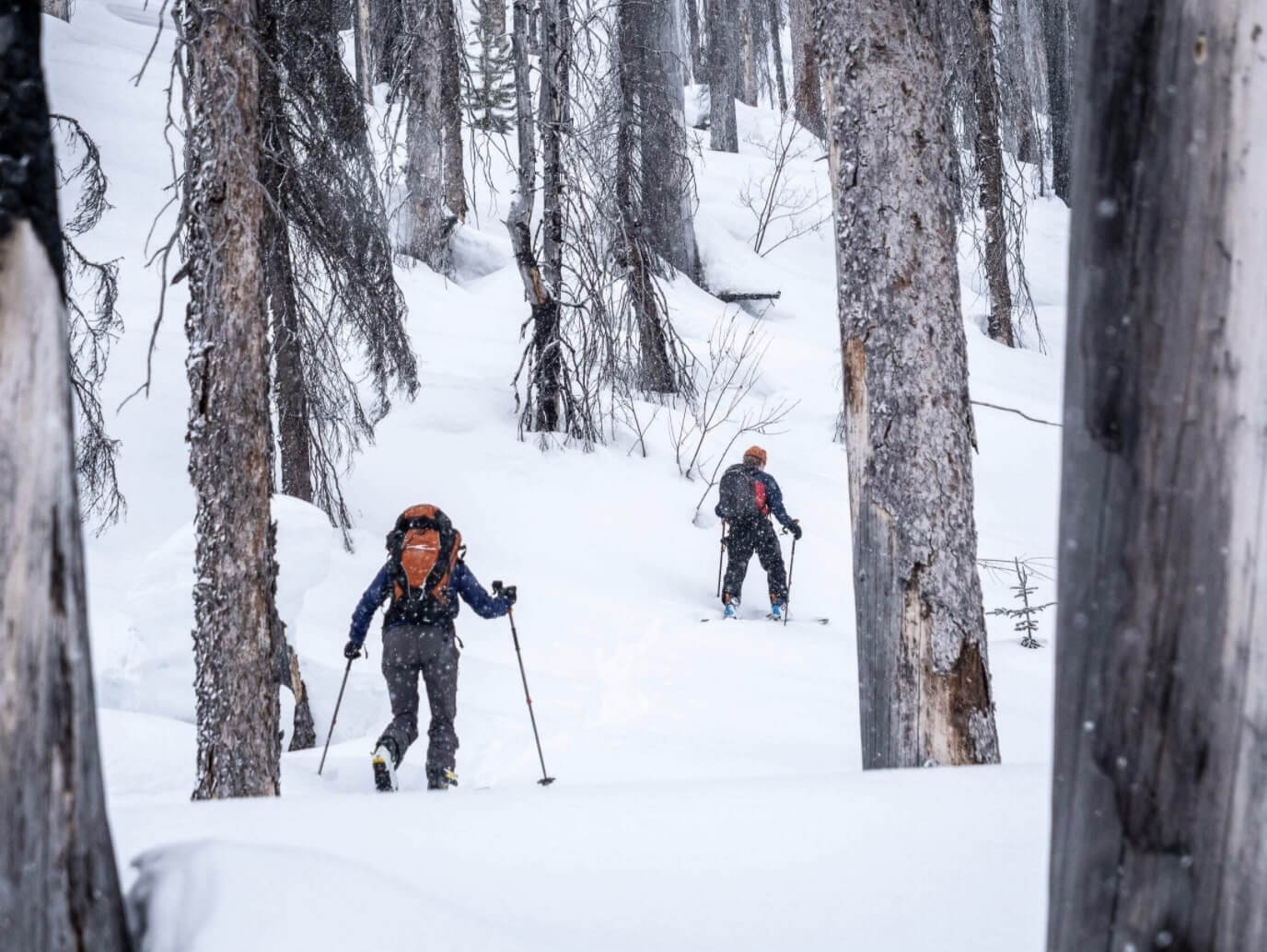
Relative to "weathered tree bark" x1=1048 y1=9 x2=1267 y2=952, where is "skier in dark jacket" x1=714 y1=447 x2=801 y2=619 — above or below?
below

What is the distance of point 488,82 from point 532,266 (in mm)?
12181

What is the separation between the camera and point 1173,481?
130 centimetres

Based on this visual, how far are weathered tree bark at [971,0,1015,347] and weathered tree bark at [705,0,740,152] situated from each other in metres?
7.16

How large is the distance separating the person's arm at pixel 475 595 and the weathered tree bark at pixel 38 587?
479cm

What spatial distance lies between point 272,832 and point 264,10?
242 inches

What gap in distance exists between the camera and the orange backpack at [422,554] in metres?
6.07

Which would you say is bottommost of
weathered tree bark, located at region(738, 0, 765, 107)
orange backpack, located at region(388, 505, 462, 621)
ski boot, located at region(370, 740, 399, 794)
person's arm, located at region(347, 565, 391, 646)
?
ski boot, located at region(370, 740, 399, 794)

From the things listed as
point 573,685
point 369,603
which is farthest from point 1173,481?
point 573,685

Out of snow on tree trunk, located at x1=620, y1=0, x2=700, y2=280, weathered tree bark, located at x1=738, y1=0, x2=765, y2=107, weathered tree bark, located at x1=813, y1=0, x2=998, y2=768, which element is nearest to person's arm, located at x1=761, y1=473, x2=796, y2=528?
snow on tree trunk, located at x1=620, y1=0, x2=700, y2=280

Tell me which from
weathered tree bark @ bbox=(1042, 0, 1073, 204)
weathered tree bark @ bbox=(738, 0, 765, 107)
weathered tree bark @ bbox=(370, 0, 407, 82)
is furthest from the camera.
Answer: weathered tree bark @ bbox=(738, 0, 765, 107)

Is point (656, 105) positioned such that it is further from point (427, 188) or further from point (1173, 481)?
point (1173, 481)

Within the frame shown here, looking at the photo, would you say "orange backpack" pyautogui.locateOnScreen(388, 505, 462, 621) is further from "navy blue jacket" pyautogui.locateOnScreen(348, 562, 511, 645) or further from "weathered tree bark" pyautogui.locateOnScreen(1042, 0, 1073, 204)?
"weathered tree bark" pyautogui.locateOnScreen(1042, 0, 1073, 204)

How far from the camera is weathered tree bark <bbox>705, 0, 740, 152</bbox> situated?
2080 cm

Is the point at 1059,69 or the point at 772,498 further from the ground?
the point at 1059,69
